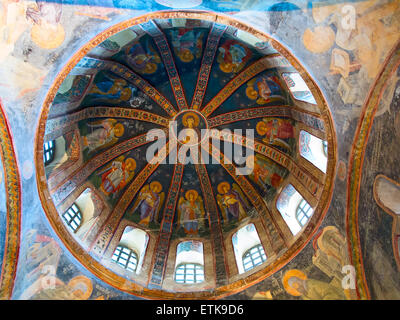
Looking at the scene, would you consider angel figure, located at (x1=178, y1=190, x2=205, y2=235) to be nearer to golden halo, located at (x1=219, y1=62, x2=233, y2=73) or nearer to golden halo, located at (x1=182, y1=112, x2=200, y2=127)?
golden halo, located at (x1=182, y1=112, x2=200, y2=127)

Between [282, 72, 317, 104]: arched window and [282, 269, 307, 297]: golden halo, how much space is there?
466cm

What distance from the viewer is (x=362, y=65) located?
9.71 metres

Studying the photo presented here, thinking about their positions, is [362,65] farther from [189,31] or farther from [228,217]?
[228,217]

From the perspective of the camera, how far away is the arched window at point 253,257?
1334cm

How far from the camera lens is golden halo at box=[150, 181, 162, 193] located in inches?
640

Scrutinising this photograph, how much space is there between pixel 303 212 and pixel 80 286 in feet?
21.8

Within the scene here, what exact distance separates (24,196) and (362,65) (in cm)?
850

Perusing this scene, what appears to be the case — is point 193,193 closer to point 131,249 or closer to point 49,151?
point 131,249

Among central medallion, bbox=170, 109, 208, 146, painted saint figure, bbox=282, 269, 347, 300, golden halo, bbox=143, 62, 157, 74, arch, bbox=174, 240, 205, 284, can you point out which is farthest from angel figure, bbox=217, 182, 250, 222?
golden halo, bbox=143, 62, 157, 74

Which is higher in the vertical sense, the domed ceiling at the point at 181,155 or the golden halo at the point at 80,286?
the domed ceiling at the point at 181,155

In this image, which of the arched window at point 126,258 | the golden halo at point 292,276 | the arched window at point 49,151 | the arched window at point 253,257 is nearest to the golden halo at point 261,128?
the arched window at point 253,257

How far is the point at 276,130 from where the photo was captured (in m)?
15.3

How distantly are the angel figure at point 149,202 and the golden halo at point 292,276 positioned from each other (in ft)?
17.7

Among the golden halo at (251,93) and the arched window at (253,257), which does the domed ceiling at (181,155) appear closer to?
the golden halo at (251,93)
